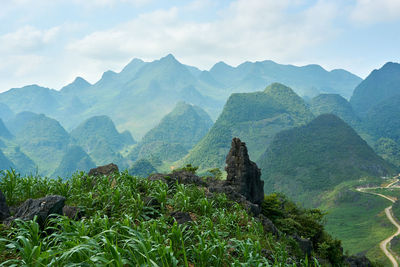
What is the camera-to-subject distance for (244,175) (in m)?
20.8

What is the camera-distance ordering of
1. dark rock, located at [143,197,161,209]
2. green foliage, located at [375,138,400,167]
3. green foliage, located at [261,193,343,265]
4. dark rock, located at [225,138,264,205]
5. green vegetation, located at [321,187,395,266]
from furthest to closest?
green foliage, located at [375,138,400,167], green vegetation, located at [321,187,395,266], dark rock, located at [225,138,264,205], green foliage, located at [261,193,343,265], dark rock, located at [143,197,161,209]

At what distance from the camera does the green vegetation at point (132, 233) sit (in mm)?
3371

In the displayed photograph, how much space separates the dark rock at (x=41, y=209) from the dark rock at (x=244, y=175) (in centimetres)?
1602

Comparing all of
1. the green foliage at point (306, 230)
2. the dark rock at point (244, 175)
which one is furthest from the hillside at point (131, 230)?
the dark rock at point (244, 175)

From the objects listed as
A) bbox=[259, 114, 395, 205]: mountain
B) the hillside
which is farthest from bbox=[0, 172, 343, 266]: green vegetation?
bbox=[259, 114, 395, 205]: mountain

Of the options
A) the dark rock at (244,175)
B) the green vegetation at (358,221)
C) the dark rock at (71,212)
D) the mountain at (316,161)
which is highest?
the dark rock at (71,212)

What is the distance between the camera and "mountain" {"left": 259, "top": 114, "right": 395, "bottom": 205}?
4648 inches

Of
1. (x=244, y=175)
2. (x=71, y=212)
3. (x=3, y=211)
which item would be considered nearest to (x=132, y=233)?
(x=71, y=212)

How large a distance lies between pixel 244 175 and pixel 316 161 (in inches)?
5050

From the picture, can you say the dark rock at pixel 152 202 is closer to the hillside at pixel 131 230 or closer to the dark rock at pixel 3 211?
the hillside at pixel 131 230

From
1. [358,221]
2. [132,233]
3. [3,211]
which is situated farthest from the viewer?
[358,221]

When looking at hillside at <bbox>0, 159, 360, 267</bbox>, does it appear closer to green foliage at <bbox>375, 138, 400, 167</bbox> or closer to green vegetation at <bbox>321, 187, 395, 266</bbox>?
green vegetation at <bbox>321, 187, 395, 266</bbox>

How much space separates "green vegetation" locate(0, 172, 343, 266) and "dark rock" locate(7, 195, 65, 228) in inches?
8.5

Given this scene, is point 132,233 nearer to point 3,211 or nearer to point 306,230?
point 3,211
